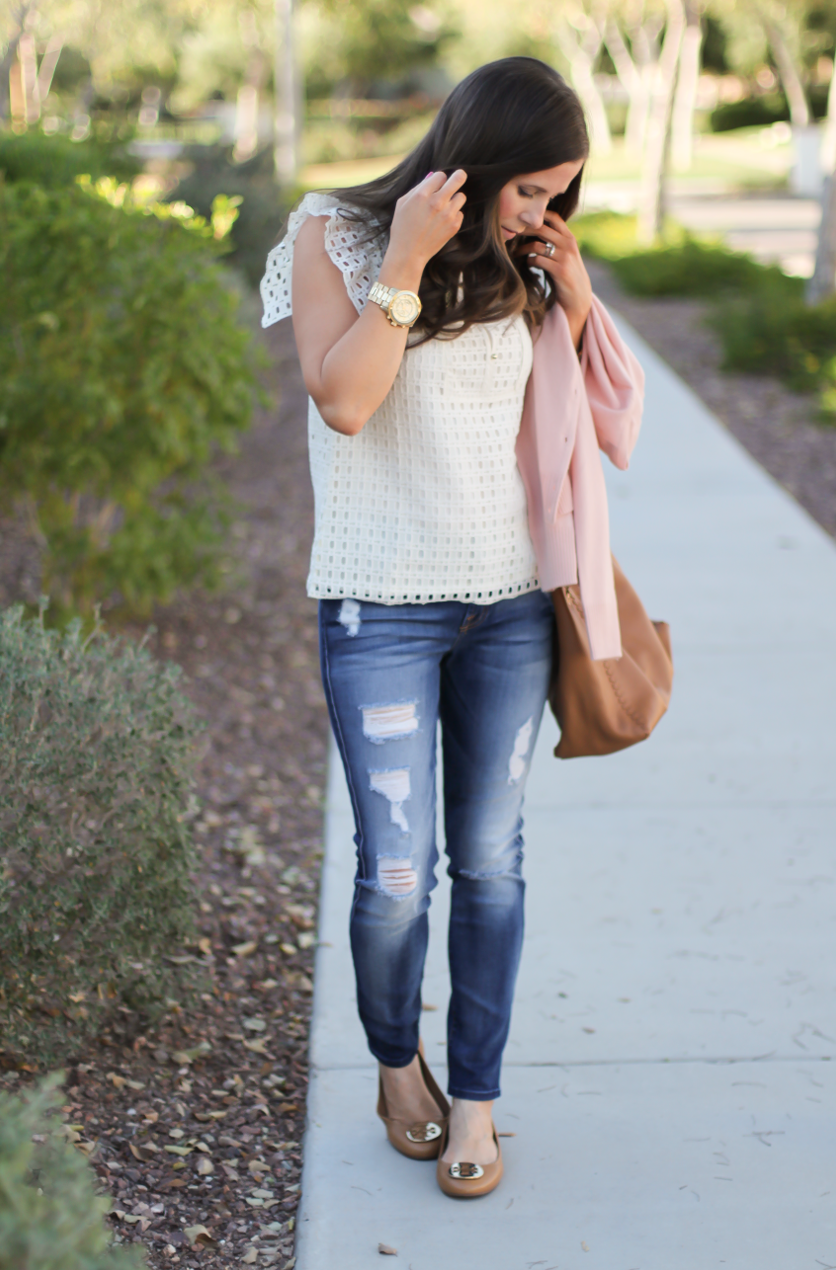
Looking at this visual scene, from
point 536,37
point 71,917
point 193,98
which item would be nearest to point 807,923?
point 71,917

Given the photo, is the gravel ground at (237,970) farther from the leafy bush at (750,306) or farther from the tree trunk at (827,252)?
the tree trunk at (827,252)

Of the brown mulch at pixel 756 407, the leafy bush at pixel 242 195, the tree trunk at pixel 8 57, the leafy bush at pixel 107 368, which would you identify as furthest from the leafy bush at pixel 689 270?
the leafy bush at pixel 107 368

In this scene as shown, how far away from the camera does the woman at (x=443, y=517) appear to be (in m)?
1.97

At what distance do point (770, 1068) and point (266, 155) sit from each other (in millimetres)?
13035

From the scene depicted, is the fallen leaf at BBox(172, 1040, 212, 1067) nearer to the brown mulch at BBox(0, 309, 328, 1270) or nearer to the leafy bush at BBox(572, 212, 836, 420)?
the brown mulch at BBox(0, 309, 328, 1270)

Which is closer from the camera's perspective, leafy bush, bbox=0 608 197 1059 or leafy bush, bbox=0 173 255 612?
leafy bush, bbox=0 608 197 1059

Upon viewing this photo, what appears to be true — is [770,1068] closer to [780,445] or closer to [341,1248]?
[341,1248]

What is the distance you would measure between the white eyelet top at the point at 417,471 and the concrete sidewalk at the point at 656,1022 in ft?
3.56

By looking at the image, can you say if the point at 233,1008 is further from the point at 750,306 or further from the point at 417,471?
the point at 750,306

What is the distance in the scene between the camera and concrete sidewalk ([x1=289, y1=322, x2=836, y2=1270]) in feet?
7.37

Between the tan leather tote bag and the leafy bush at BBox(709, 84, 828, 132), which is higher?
the tan leather tote bag

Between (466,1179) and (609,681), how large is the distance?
92cm

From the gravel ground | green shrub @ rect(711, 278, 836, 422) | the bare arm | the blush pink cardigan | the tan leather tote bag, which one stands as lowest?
green shrub @ rect(711, 278, 836, 422)

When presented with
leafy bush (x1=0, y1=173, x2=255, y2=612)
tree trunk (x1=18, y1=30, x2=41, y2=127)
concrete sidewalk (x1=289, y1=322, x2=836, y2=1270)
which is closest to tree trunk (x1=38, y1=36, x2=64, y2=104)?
tree trunk (x1=18, y1=30, x2=41, y2=127)
